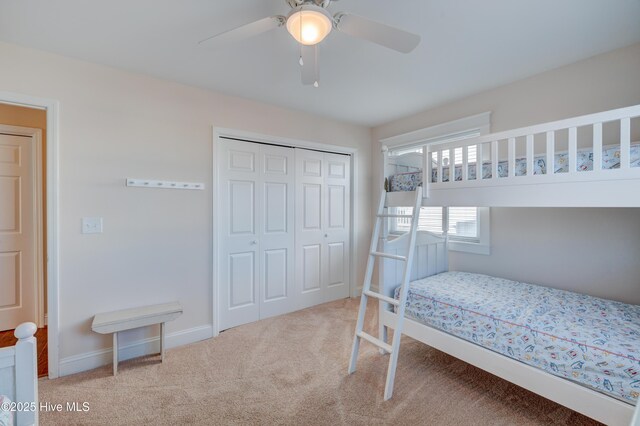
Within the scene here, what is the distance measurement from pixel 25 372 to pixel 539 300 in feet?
9.38

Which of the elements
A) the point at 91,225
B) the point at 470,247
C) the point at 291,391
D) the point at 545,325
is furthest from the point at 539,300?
the point at 91,225

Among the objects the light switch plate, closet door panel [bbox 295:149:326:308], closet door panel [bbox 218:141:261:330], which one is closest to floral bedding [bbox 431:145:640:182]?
closet door panel [bbox 295:149:326:308]

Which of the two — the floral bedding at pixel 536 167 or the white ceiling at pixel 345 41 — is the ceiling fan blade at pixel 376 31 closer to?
the white ceiling at pixel 345 41

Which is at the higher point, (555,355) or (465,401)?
(555,355)

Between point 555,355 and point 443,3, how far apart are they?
204cm

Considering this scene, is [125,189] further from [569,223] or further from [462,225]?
[569,223]

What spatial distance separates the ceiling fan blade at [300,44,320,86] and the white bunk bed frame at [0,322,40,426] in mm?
1683

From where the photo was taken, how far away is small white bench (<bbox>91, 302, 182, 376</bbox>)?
2186mm

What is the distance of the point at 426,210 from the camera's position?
11.4ft

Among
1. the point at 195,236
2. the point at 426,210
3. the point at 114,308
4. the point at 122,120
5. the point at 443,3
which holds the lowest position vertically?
the point at 114,308

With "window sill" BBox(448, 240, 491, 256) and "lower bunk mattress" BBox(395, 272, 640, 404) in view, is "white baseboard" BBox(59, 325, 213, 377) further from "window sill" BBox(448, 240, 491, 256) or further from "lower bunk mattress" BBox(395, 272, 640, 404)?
"window sill" BBox(448, 240, 491, 256)

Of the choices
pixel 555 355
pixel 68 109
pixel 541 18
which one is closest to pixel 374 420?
pixel 555 355

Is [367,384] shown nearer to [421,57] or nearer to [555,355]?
[555,355]

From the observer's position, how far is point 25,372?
1.02 metres
